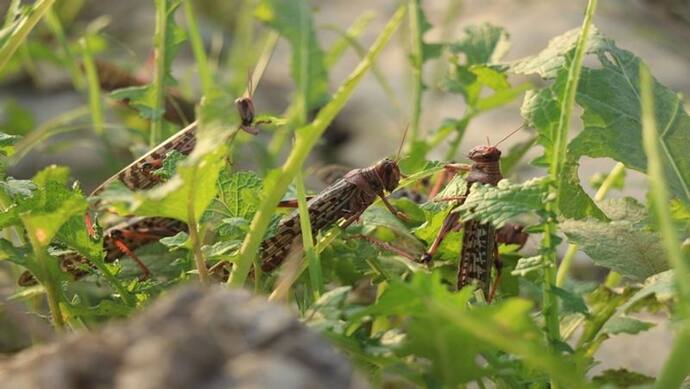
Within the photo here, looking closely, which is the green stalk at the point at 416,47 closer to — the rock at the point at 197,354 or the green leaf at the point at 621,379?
the green leaf at the point at 621,379

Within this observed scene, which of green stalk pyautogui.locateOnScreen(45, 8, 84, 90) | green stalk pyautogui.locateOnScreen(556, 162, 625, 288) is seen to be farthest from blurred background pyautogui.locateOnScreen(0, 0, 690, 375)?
green stalk pyautogui.locateOnScreen(556, 162, 625, 288)

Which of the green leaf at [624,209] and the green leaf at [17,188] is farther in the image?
the green leaf at [624,209]

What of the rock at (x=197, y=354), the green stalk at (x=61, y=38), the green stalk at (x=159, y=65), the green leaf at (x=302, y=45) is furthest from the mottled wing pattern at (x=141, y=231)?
the rock at (x=197, y=354)

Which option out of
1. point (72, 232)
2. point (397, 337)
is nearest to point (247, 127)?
point (72, 232)

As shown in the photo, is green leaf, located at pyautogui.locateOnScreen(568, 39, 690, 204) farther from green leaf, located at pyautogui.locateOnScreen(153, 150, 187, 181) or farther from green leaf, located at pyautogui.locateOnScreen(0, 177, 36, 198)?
green leaf, located at pyautogui.locateOnScreen(0, 177, 36, 198)

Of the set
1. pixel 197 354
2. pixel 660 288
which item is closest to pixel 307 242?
pixel 660 288
